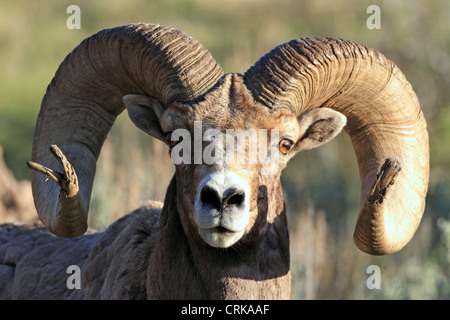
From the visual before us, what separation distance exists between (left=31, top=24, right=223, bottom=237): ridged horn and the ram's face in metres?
0.27

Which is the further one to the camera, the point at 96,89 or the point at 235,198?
the point at 96,89

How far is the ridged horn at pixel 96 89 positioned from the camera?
6.95 m

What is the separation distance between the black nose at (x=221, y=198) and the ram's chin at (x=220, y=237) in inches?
8.9

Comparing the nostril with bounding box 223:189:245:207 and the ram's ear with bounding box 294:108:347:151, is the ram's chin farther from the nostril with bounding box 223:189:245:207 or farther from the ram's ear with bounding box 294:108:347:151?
the ram's ear with bounding box 294:108:347:151

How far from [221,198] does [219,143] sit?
56cm

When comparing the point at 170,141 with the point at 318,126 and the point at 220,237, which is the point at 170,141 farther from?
the point at 318,126

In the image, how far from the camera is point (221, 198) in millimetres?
5980

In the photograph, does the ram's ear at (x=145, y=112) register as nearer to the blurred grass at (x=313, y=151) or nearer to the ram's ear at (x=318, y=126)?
the ram's ear at (x=318, y=126)

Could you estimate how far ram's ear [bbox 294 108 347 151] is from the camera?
7.22 m

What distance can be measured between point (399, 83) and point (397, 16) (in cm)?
1360

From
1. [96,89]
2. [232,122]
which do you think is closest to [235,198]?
[232,122]

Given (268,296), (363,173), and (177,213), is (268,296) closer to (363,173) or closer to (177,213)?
(177,213)

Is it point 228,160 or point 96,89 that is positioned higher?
point 96,89

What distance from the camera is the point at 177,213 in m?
6.96
